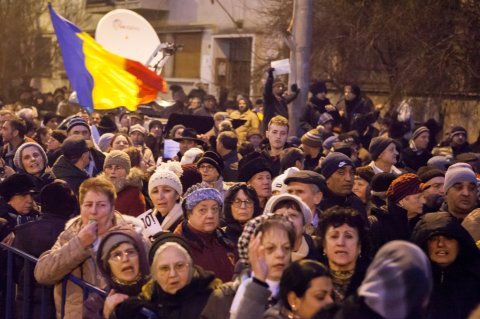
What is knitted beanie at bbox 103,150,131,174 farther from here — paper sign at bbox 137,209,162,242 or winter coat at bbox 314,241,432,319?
winter coat at bbox 314,241,432,319

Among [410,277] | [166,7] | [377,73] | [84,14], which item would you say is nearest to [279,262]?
[410,277]

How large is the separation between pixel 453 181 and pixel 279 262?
323cm

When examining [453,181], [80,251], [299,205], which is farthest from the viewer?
[453,181]

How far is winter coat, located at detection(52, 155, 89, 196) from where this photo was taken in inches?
360

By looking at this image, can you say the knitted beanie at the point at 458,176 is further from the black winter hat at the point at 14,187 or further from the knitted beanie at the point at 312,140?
the knitted beanie at the point at 312,140

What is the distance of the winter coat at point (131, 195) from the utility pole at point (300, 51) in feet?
17.6

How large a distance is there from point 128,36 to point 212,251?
11.0 metres

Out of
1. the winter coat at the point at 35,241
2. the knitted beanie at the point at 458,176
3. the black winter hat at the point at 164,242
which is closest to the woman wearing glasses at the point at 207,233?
the black winter hat at the point at 164,242

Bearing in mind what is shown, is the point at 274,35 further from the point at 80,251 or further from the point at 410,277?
the point at 410,277

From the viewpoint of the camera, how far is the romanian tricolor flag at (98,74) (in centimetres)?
1327

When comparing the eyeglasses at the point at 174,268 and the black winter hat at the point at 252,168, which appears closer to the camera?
the eyeglasses at the point at 174,268

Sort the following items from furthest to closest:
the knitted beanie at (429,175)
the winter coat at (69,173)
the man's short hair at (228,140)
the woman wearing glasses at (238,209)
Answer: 1. the man's short hair at (228,140)
2. the winter coat at (69,173)
3. the knitted beanie at (429,175)
4. the woman wearing glasses at (238,209)

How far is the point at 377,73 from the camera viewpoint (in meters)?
19.6

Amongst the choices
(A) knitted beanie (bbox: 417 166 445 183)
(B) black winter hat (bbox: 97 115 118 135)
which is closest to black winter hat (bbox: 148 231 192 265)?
(A) knitted beanie (bbox: 417 166 445 183)
